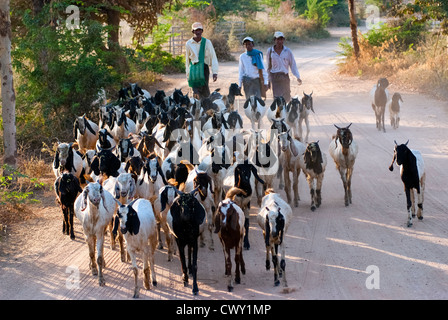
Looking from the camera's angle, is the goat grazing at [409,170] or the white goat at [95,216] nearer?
the white goat at [95,216]

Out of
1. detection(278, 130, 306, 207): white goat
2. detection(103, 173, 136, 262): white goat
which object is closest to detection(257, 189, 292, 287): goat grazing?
detection(103, 173, 136, 262): white goat

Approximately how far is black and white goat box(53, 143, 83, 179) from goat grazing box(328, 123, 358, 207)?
4450 millimetres

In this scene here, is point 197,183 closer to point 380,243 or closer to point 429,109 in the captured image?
point 380,243

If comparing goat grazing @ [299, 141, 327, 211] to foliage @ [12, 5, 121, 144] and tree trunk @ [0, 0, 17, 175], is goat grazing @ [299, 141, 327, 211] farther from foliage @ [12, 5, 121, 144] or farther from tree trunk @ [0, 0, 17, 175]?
foliage @ [12, 5, 121, 144]

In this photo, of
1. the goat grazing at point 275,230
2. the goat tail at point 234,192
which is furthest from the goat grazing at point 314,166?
the goat grazing at point 275,230

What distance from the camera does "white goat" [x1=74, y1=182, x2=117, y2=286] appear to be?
7957mm

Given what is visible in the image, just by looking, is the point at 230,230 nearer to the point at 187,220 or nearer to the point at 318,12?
the point at 187,220

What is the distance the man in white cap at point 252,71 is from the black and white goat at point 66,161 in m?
5.41

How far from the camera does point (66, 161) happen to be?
10.3 meters

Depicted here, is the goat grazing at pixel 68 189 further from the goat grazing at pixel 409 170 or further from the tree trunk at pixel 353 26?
the tree trunk at pixel 353 26

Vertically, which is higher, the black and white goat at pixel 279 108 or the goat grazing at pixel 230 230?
the black and white goat at pixel 279 108

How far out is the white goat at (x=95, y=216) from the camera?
26.1 ft

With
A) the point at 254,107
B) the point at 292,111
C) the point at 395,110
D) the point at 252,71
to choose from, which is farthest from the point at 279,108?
the point at 395,110

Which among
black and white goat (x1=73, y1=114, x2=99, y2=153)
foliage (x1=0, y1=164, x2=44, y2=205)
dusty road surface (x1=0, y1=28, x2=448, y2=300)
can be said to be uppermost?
black and white goat (x1=73, y1=114, x2=99, y2=153)
